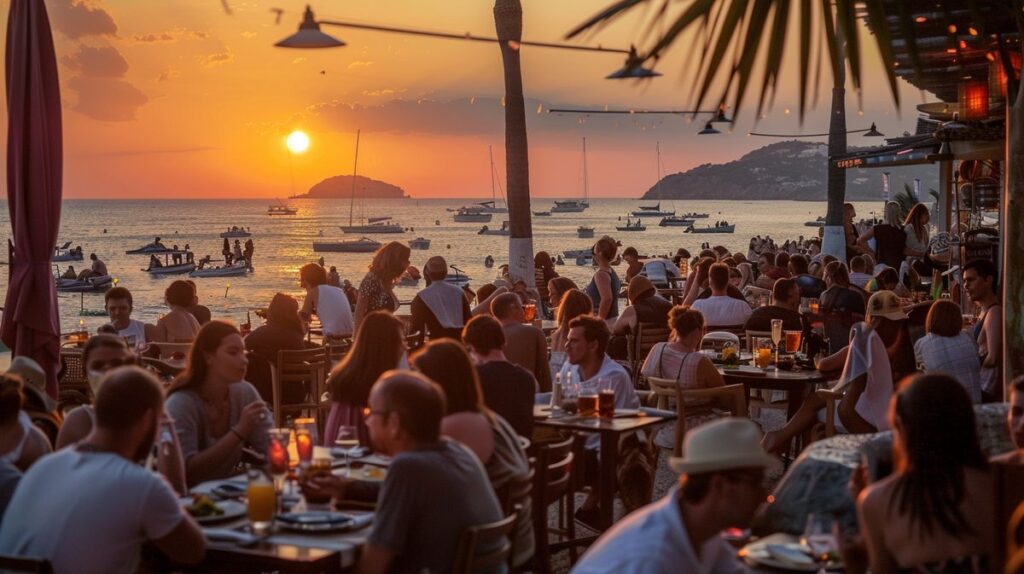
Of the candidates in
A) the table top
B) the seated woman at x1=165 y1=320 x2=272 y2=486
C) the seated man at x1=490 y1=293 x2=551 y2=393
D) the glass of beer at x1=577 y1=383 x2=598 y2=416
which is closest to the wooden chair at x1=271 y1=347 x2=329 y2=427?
the seated man at x1=490 y1=293 x2=551 y2=393

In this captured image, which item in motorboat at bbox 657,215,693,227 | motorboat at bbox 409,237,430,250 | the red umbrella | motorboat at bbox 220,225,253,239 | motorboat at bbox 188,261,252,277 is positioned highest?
the red umbrella

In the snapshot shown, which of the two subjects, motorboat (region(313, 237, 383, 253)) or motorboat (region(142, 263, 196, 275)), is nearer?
motorboat (region(142, 263, 196, 275))

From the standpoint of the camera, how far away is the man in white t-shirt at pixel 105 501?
165 inches

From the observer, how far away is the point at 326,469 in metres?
5.30

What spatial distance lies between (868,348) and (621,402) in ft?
5.74

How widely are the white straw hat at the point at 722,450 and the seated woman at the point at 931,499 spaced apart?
750mm

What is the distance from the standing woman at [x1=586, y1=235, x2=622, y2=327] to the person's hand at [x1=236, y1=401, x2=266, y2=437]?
7267 millimetres

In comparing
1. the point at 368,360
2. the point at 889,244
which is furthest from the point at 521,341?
the point at 889,244

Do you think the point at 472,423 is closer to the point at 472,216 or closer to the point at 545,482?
the point at 545,482

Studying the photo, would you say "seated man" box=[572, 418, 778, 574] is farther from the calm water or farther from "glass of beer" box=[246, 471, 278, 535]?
the calm water

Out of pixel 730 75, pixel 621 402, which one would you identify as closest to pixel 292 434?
pixel 730 75

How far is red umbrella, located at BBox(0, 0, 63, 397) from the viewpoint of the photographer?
8.21 m

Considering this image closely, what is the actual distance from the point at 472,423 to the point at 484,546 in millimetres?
714

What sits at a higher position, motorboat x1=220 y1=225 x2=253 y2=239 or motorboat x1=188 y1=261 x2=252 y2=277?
motorboat x1=220 y1=225 x2=253 y2=239
